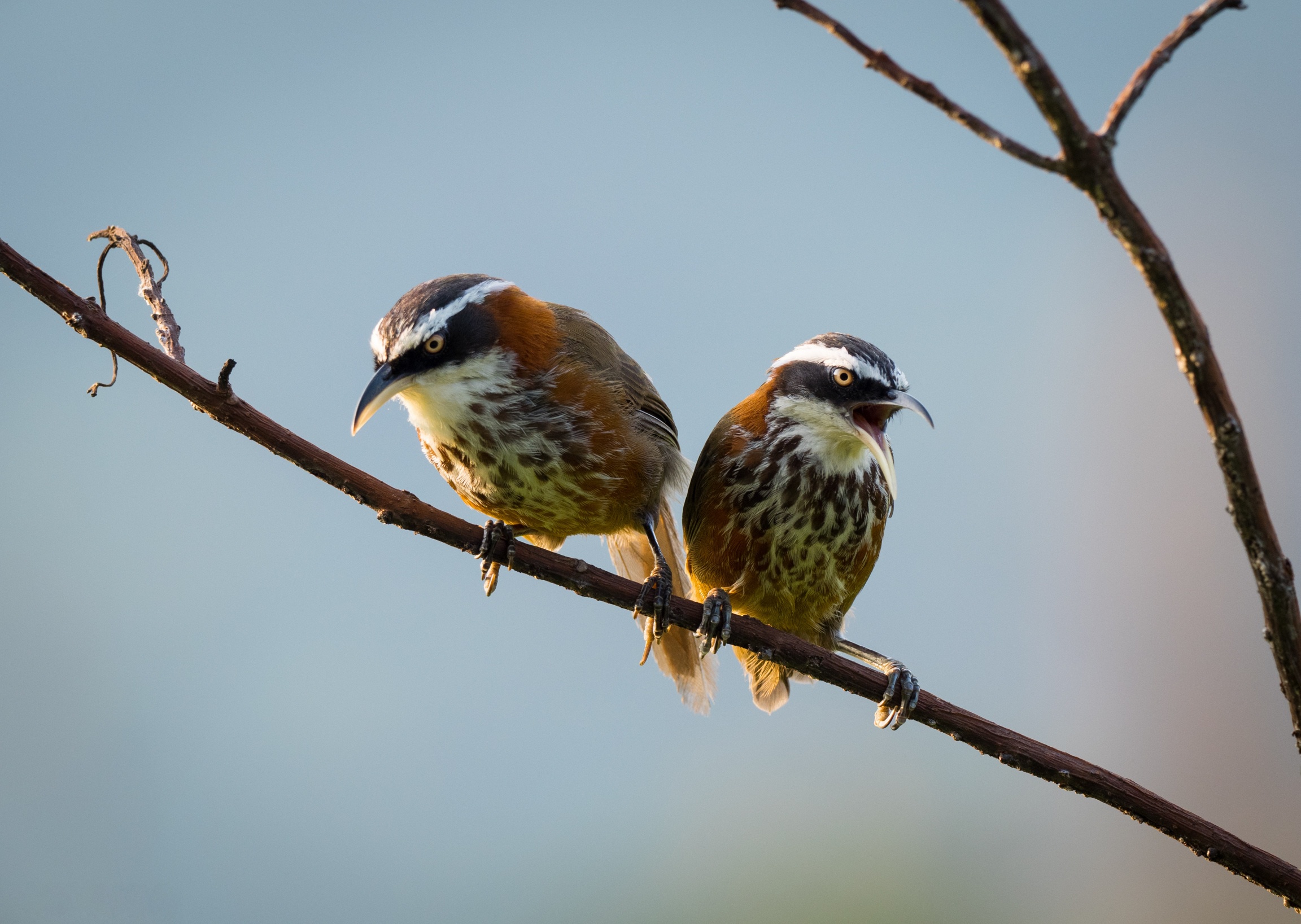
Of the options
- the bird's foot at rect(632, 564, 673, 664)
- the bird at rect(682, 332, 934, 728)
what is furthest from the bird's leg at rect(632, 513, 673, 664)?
the bird at rect(682, 332, 934, 728)

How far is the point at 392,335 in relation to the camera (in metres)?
2.25

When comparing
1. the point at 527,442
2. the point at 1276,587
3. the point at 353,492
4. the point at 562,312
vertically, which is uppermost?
the point at 562,312

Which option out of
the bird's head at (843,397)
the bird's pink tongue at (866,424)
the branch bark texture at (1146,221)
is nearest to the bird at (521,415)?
the bird's head at (843,397)

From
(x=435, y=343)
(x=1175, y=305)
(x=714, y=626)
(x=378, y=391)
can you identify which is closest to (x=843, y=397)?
(x=714, y=626)

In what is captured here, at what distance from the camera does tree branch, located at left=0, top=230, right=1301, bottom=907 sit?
1.98 metres

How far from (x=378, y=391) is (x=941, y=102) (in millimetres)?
1310

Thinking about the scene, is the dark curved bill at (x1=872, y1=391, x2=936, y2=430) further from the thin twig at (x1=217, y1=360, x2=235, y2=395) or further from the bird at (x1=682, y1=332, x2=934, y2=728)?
the thin twig at (x1=217, y1=360, x2=235, y2=395)

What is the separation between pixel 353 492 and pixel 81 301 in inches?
25.4

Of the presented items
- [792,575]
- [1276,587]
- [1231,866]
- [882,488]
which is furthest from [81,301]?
[1231,866]

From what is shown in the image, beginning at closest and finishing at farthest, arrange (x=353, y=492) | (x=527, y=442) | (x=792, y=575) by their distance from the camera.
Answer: (x=353, y=492) < (x=527, y=442) < (x=792, y=575)

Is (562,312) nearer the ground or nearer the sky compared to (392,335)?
nearer the sky

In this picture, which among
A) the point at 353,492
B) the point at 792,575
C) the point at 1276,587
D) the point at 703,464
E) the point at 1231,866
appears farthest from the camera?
the point at 703,464

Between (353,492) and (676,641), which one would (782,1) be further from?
(676,641)

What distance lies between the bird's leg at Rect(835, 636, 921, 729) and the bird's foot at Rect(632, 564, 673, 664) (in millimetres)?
517
